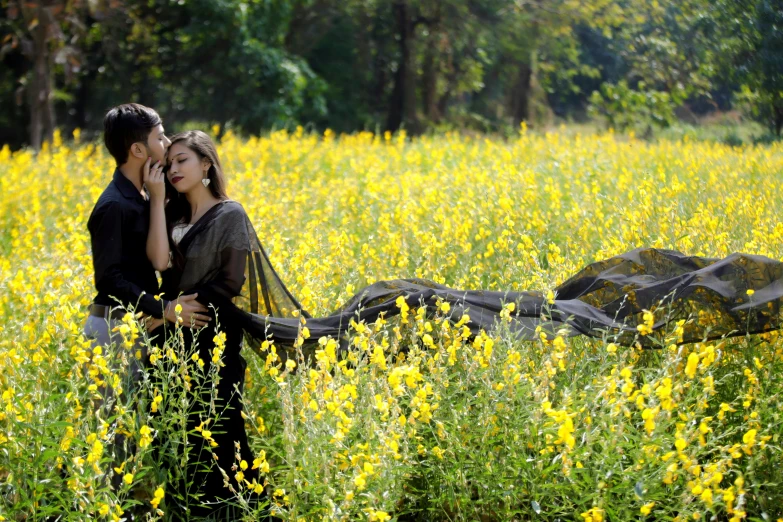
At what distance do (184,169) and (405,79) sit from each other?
17361 millimetres

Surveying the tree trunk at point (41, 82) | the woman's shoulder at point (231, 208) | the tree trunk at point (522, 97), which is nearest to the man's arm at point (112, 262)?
the woman's shoulder at point (231, 208)

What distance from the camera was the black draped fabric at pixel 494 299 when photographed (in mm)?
3303

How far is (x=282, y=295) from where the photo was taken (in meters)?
3.51

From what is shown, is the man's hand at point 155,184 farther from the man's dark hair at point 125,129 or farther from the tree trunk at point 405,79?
the tree trunk at point 405,79

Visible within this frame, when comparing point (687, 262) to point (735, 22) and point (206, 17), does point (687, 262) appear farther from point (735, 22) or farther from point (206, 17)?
point (206, 17)

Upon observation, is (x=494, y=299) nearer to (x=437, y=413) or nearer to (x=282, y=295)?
(x=437, y=413)

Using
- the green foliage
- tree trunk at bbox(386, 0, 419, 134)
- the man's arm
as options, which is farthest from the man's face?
tree trunk at bbox(386, 0, 419, 134)

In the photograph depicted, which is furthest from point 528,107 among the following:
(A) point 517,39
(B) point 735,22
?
(B) point 735,22

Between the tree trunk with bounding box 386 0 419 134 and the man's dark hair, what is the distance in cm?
1684

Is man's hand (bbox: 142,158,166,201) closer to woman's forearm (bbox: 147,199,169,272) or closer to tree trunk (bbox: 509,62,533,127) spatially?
woman's forearm (bbox: 147,199,169,272)

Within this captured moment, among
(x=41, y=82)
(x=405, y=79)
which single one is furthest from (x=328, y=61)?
(x=41, y=82)

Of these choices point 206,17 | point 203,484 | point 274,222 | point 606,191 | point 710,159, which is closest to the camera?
point 203,484

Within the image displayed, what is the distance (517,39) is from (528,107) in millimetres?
4090

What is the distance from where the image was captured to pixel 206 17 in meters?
19.0
